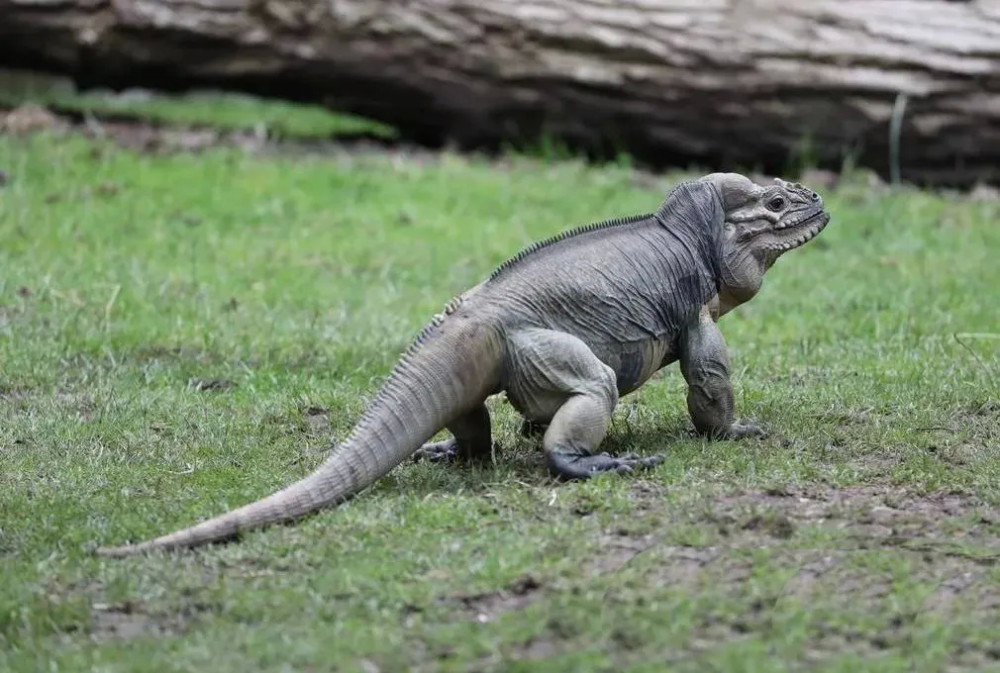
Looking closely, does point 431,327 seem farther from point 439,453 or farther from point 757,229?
point 757,229

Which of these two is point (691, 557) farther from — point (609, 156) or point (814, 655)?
point (609, 156)

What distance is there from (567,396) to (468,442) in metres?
0.58

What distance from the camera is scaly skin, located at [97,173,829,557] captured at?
5.88 m

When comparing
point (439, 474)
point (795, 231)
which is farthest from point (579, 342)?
point (795, 231)

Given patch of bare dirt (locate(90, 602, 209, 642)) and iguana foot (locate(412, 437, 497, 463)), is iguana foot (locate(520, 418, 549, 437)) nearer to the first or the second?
iguana foot (locate(412, 437, 497, 463))

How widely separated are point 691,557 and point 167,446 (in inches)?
107

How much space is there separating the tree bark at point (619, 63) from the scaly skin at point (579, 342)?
6.58 meters

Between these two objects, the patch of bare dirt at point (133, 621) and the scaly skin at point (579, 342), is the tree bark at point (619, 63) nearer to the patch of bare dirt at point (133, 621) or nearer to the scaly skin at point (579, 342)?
the scaly skin at point (579, 342)

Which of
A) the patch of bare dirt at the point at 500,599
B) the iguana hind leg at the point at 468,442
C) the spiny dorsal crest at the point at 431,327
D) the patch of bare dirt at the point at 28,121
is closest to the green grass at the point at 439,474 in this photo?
the patch of bare dirt at the point at 500,599

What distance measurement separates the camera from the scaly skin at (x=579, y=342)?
19.3 feet

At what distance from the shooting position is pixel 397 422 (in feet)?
19.3

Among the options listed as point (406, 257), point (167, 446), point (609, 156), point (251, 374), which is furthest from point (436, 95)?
point (167, 446)

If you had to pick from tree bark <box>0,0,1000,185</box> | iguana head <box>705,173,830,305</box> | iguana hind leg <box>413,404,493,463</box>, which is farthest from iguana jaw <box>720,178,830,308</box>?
tree bark <box>0,0,1000,185</box>

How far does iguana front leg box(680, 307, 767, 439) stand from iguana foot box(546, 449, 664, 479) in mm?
521
